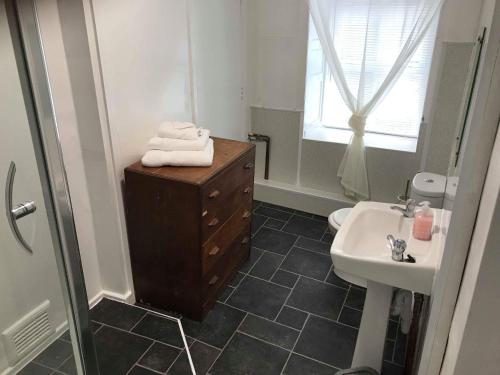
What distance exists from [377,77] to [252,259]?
162 centimetres

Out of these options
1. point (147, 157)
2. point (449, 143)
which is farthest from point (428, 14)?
point (147, 157)

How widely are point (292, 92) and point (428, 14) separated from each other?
44.5 inches

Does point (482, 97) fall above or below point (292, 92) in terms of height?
above

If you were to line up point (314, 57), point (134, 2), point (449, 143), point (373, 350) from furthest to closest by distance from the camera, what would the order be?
point (314, 57), point (449, 143), point (134, 2), point (373, 350)

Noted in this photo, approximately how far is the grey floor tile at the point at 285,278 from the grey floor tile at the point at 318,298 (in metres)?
0.04

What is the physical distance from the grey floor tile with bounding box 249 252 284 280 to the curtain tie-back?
44.1 inches

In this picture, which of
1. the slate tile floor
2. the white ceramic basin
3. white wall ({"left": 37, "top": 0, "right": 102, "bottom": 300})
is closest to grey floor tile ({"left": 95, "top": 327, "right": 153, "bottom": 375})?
the slate tile floor

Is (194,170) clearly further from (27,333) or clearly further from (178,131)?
(27,333)

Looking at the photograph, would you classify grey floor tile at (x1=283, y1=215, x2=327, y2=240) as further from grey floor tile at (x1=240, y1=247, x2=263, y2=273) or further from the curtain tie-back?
the curtain tie-back

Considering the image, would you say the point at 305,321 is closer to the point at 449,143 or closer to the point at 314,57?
the point at 449,143

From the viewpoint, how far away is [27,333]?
1.90 m

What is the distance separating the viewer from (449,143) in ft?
9.50

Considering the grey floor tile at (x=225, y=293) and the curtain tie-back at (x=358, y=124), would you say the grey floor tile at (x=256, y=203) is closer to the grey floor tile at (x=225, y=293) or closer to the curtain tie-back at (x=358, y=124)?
the curtain tie-back at (x=358, y=124)

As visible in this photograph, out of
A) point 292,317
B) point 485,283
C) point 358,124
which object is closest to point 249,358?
point 292,317
